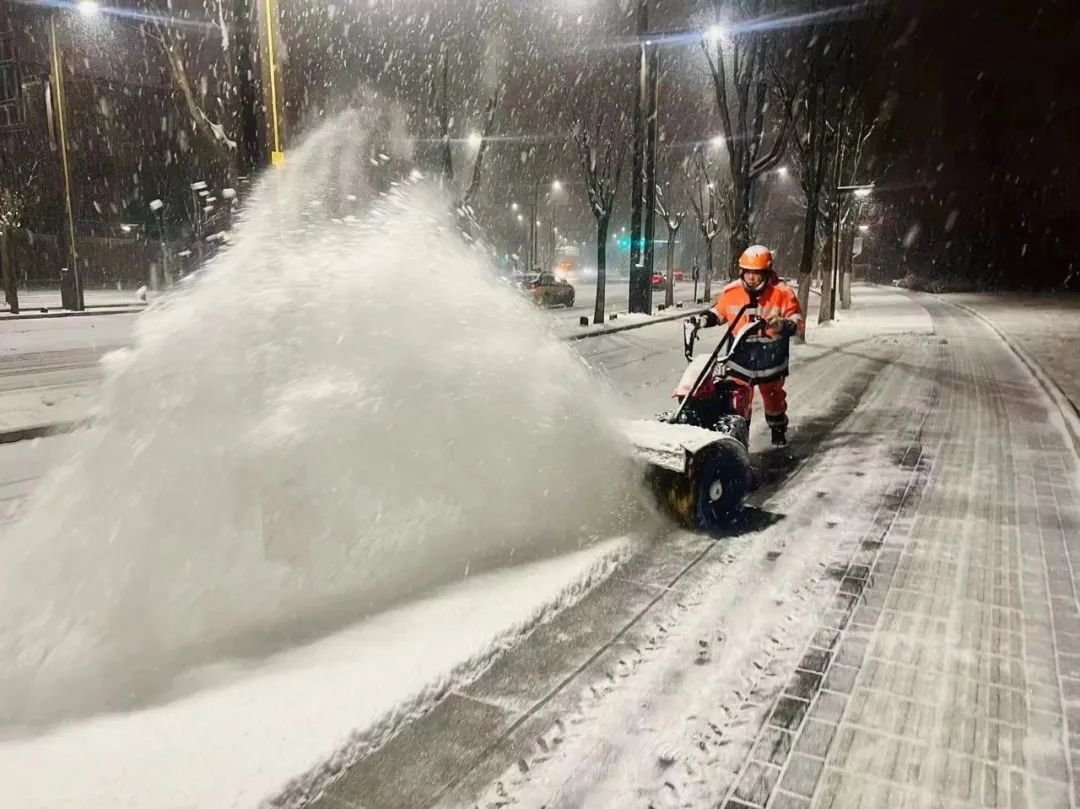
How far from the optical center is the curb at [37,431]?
26.0 ft

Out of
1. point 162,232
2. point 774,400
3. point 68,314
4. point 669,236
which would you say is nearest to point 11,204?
point 68,314

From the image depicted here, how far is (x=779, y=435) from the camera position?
23.9 ft

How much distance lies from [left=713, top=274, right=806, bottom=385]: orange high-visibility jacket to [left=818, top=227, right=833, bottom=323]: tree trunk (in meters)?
16.8

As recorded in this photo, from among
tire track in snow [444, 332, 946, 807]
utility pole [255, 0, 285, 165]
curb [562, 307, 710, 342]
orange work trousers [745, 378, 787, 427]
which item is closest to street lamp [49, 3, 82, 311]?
curb [562, 307, 710, 342]

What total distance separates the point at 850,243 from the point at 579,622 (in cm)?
2876

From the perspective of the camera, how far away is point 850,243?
28.9 meters

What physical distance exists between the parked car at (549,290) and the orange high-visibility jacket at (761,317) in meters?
23.8

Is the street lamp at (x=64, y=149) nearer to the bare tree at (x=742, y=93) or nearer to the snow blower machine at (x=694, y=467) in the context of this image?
the bare tree at (x=742, y=93)

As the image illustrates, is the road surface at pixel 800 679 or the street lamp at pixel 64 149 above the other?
the street lamp at pixel 64 149

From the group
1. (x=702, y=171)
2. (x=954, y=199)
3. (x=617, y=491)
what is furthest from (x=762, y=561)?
(x=954, y=199)

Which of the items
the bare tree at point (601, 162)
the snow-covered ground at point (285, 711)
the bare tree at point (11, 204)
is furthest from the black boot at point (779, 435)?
the bare tree at point (11, 204)

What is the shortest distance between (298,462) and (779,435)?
4895mm

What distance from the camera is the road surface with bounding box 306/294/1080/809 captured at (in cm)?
262

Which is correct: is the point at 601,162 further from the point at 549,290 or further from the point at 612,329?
the point at 549,290
